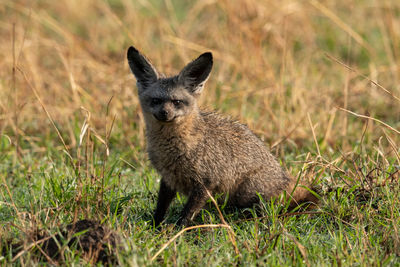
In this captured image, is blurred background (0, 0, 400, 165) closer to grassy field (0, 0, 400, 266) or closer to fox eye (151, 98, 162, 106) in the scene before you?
grassy field (0, 0, 400, 266)

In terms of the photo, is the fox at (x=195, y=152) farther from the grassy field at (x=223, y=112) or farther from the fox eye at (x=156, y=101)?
Answer: the grassy field at (x=223, y=112)

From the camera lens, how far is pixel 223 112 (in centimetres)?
636

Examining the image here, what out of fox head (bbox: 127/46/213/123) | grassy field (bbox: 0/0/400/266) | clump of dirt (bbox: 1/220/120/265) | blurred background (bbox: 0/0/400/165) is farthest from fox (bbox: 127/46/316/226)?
clump of dirt (bbox: 1/220/120/265)

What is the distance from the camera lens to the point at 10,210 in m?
4.21

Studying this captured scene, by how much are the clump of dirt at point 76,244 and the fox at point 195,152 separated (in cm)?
A: 105

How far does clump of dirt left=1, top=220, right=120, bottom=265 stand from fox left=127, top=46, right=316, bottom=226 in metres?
1.05

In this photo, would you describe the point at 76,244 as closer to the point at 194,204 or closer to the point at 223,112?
the point at 194,204

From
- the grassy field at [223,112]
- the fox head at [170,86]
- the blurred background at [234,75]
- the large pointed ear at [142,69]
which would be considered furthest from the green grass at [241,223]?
the large pointed ear at [142,69]

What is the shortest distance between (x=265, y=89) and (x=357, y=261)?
3.77 m

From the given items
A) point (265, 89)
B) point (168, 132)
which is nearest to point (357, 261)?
point (168, 132)

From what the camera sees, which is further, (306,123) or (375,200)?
(306,123)

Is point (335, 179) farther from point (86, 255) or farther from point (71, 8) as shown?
point (71, 8)

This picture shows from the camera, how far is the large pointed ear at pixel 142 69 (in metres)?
4.64

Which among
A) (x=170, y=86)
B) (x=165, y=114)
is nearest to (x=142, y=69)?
(x=170, y=86)
